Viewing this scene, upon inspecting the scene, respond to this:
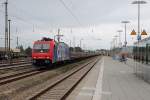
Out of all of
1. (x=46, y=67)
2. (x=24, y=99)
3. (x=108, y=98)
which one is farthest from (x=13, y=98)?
(x=46, y=67)

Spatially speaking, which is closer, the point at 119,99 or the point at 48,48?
the point at 119,99

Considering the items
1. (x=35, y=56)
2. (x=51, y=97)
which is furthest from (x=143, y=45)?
(x=35, y=56)

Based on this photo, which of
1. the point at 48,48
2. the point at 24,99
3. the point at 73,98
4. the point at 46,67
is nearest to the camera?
the point at 24,99

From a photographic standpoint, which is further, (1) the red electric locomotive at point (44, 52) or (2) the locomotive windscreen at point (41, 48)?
(2) the locomotive windscreen at point (41, 48)

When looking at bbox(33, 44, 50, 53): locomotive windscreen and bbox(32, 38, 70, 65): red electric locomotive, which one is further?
bbox(33, 44, 50, 53): locomotive windscreen

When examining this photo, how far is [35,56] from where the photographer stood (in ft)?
109

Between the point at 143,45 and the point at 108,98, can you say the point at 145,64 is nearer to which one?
the point at 143,45

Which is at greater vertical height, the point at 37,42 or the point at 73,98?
the point at 37,42

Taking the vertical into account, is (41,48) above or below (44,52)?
above

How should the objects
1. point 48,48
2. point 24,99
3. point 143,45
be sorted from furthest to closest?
point 48,48
point 143,45
point 24,99

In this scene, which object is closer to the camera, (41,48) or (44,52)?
(44,52)

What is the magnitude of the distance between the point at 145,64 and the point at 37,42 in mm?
16390

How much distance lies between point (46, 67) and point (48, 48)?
321cm

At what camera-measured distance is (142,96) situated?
1327 centimetres
